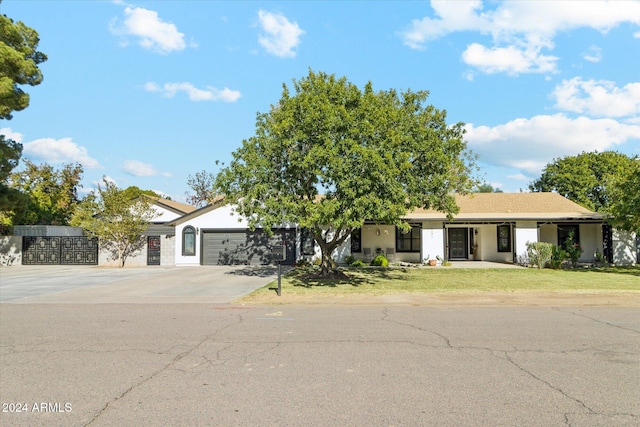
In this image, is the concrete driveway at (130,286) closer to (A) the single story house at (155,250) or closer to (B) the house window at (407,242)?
(A) the single story house at (155,250)

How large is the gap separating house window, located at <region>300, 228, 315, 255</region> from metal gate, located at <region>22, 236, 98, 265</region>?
1265 cm

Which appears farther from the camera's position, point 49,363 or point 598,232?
point 598,232

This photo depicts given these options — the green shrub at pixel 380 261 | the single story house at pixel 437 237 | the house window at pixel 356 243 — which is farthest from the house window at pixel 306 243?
the green shrub at pixel 380 261

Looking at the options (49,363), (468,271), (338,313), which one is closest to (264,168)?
(338,313)

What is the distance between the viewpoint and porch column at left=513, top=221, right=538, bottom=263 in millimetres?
23859

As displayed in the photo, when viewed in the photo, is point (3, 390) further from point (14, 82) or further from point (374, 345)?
point (14, 82)

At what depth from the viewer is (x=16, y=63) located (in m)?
19.9

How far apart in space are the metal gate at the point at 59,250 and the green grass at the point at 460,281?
14.3 metres

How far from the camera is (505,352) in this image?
21.0 feet

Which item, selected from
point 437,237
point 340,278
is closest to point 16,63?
point 340,278

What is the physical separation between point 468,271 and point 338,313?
1197 cm

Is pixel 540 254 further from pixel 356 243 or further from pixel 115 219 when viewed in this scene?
pixel 115 219

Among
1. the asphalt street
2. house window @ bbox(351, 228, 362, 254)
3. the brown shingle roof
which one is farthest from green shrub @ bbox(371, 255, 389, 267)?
the asphalt street

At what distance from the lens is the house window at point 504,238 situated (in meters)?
26.0
